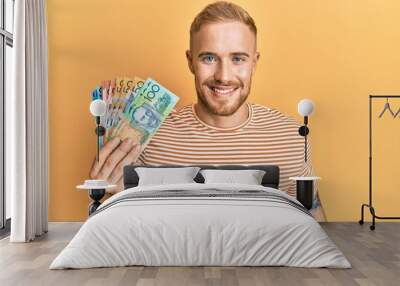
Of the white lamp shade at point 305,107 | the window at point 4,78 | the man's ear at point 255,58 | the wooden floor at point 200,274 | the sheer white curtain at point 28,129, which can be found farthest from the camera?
the man's ear at point 255,58

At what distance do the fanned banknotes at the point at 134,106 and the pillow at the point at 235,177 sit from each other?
40.2 inches

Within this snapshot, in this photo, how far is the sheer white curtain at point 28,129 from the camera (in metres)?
5.78

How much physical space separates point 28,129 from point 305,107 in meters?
3.14

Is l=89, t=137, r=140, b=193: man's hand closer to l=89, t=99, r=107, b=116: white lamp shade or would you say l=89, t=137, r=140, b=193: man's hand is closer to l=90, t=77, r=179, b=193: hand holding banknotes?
l=90, t=77, r=179, b=193: hand holding banknotes

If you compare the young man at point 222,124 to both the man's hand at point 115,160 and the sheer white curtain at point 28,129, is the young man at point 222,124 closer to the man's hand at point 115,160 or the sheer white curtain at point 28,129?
the man's hand at point 115,160

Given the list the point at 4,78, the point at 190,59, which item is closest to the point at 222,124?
the point at 190,59

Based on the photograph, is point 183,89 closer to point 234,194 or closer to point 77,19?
point 77,19

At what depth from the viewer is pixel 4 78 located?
6465 mm

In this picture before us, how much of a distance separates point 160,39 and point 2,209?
9.01 feet

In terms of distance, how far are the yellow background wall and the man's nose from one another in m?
0.35

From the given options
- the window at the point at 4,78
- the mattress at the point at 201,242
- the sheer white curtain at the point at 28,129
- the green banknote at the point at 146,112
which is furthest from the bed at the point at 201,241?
the green banknote at the point at 146,112

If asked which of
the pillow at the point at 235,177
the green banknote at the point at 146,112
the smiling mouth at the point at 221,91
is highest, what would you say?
the smiling mouth at the point at 221,91

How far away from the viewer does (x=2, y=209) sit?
6.41m

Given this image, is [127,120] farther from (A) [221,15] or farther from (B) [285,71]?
(B) [285,71]
